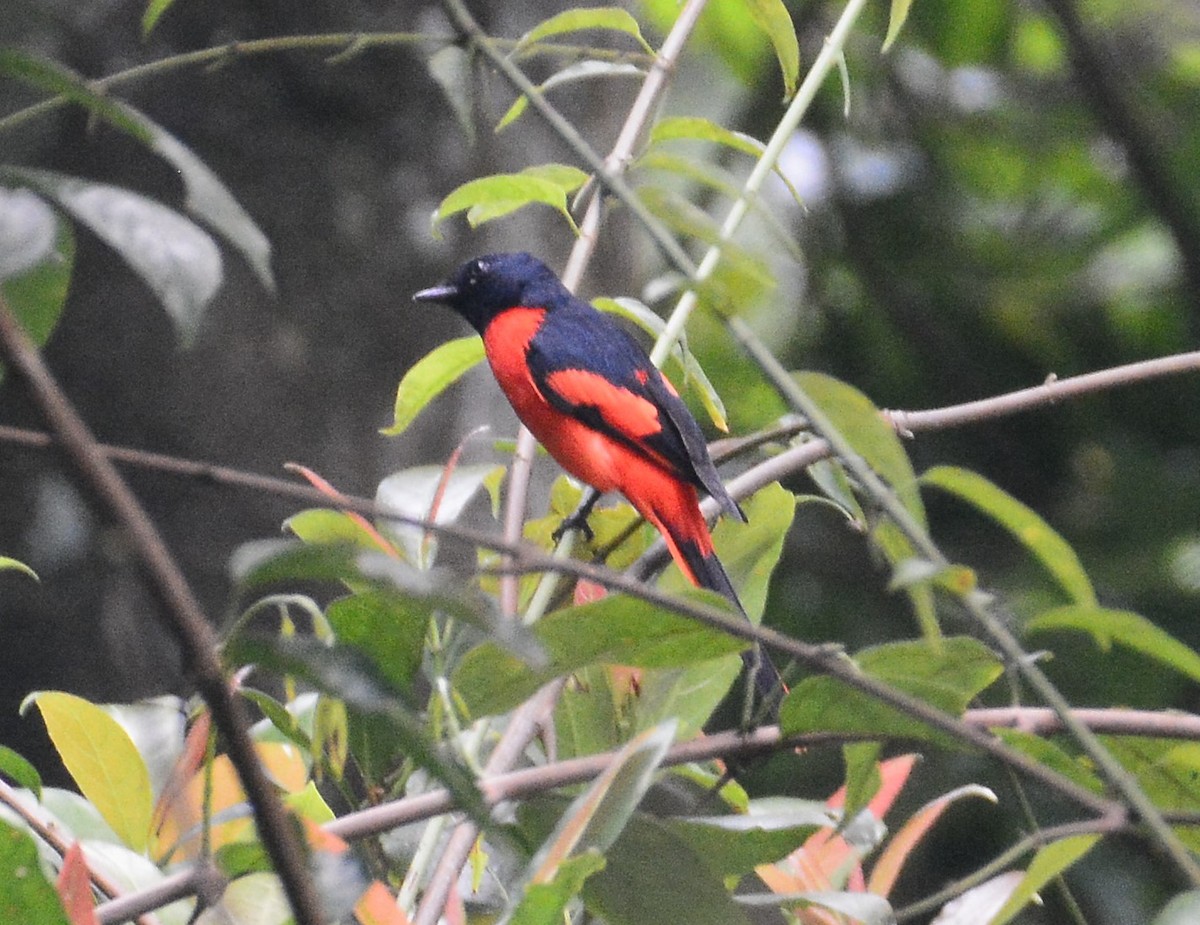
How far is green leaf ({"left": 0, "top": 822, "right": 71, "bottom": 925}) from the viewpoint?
716 mm

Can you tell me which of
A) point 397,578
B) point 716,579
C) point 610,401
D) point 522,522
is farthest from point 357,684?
point 610,401

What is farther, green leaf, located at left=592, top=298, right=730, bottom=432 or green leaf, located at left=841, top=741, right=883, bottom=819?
green leaf, located at left=592, top=298, right=730, bottom=432

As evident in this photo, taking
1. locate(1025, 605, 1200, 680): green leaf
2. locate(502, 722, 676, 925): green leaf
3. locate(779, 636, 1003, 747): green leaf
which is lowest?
locate(502, 722, 676, 925): green leaf

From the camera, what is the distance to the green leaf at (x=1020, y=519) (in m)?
0.63

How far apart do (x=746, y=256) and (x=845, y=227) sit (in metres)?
2.98

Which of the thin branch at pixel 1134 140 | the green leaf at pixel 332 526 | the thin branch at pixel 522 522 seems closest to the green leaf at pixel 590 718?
the thin branch at pixel 522 522

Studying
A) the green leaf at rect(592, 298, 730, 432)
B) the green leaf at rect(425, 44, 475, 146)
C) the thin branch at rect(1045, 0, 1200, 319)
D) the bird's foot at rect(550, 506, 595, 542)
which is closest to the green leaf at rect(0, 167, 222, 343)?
the green leaf at rect(425, 44, 475, 146)

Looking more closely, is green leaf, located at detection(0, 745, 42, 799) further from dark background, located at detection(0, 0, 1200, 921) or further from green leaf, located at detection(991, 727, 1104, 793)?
dark background, located at detection(0, 0, 1200, 921)

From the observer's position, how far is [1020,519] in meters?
0.65

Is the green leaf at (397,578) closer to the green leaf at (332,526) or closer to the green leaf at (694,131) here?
the green leaf at (332,526)

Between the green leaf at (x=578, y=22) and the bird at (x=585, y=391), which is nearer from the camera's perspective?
the green leaf at (x=578, y=22)

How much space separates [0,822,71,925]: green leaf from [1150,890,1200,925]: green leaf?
503 mm

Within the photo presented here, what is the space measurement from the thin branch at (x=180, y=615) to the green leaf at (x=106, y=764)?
1.79ft

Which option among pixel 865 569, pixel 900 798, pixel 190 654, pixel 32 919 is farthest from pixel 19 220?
pixel 865 569
